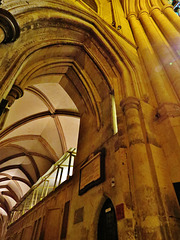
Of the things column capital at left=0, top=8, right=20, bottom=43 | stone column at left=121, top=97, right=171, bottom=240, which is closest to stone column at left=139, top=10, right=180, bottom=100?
stone column at left=121, top=97, right=171, bottom=240

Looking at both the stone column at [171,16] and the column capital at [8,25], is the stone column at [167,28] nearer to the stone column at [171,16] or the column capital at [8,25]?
the stone column at [171,16]

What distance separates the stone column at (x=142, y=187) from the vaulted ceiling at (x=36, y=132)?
17.6 feet

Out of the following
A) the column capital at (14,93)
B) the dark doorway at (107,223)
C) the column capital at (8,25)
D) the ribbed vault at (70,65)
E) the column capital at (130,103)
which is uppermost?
the ribbed vault at (70,65)

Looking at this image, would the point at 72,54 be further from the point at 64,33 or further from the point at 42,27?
the point at 42,27

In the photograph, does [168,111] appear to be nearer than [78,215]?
Yes

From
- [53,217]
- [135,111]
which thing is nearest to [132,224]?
[135,111]

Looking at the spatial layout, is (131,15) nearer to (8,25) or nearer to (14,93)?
(14,93)

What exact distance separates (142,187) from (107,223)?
3.72 feet

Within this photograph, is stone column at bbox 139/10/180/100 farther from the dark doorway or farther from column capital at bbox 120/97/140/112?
the dark doorway

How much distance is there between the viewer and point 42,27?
163 inches

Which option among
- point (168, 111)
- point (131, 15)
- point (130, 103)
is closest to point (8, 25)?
point (130, 103)

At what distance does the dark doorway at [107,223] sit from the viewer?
9.15ft

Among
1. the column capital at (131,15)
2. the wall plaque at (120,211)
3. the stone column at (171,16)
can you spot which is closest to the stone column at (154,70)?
the stone column at (171,16)

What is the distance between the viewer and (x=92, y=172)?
3.67m
